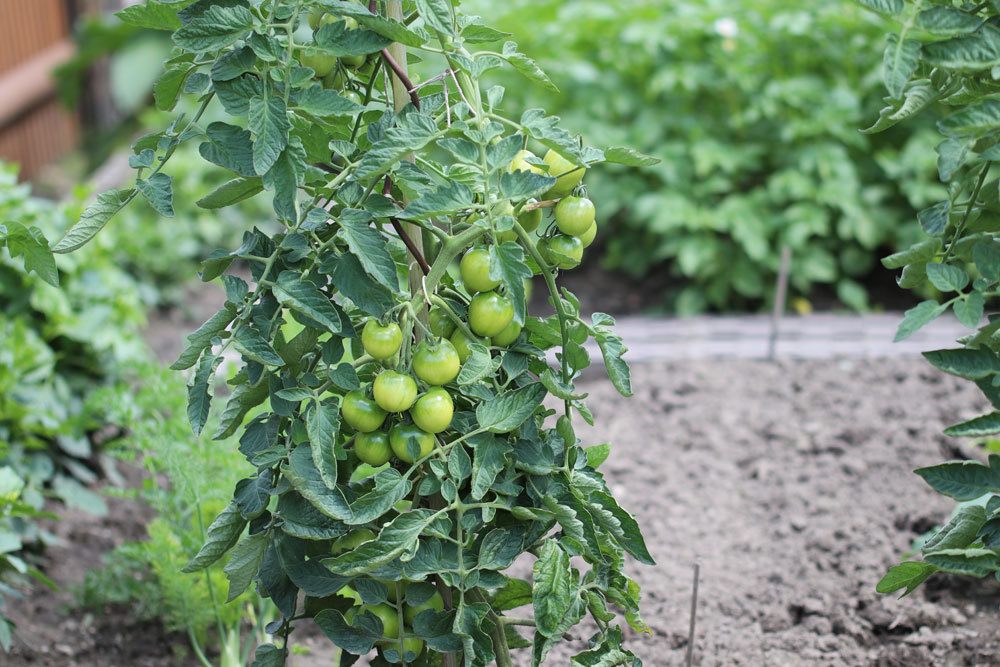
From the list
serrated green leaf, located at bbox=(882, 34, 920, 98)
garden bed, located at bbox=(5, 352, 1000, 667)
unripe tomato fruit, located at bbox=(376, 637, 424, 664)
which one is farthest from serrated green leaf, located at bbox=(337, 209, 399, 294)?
garden bed, located at bbox=(5, 352, 1000, 667)

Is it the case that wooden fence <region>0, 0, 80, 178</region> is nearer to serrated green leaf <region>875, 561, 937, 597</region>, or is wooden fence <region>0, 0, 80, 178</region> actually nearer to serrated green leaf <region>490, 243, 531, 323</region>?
serrated green leaf <region>490, 243, 531, 323</region>

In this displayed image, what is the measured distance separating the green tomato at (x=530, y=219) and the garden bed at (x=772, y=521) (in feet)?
3.60

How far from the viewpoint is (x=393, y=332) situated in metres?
1.41

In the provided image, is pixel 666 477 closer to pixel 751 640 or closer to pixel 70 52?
pixel 751 640

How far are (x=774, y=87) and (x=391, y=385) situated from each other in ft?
11.1

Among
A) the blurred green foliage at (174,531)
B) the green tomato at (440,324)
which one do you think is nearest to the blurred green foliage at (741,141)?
the blurred green foliage at (174,531)

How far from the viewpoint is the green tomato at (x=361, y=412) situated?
1.44 metres

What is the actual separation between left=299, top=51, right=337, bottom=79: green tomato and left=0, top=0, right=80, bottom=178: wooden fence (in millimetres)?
5167

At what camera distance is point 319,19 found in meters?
1.56

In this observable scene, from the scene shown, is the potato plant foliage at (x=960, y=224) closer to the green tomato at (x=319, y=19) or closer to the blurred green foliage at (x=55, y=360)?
the green tomato at (x=319, y=19)

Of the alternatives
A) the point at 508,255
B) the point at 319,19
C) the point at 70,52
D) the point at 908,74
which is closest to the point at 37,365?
the point at 319,19

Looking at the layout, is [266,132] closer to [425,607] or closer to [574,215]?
[574,215]

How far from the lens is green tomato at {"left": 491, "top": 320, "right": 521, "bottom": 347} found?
1488 mm

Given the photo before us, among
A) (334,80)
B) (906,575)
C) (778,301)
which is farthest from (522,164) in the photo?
(778,301)
